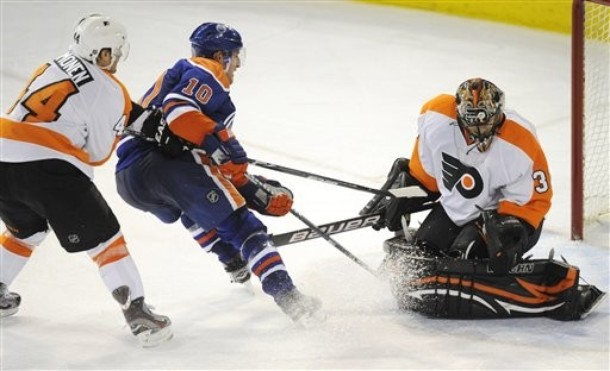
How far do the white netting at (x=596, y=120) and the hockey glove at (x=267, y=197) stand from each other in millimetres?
1238

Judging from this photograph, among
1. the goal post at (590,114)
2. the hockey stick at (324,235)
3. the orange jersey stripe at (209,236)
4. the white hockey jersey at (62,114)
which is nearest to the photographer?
the white hockey jersey at (62,114)

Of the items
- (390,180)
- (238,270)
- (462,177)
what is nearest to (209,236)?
(238,270)

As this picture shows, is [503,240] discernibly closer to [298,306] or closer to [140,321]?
[298,306]

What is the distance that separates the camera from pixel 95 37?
3.47 metres

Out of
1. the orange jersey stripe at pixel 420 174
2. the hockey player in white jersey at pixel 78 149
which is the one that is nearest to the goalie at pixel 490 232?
the orange jersey stripe at pixel 420 174

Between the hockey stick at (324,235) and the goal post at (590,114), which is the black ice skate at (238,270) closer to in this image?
the hockey stick at (324,235)

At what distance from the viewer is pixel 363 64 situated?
6520 millimetres

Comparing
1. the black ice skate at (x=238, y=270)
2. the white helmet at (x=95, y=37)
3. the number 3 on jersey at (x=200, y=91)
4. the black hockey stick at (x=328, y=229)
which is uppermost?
the white helmet at (x=95, y=37)

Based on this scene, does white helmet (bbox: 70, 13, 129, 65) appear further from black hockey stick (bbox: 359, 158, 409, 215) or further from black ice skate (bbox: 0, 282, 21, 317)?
black hockey stick (bbox: 359, 158, 409, 215)

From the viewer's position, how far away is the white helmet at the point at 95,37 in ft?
11.4

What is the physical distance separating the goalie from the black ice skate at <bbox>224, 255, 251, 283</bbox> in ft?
1.61

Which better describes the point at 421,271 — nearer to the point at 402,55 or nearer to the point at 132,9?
the point at 402,55

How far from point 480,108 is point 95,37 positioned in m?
1.13

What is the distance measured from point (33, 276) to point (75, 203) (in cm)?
72
